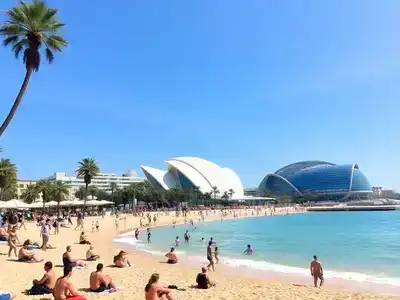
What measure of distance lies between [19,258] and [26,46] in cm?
791

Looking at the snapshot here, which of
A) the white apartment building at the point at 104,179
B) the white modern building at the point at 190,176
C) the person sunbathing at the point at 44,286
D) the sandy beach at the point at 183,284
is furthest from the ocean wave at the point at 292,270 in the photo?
the white apartment building at the point at 104,179

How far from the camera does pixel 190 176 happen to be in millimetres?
112500

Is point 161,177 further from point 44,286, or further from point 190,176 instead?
point 44,286

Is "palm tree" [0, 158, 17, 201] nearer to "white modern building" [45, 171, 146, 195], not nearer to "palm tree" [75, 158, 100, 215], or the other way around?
"palm tree" [75, 158, 100, 215]

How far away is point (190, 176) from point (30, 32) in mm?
98333

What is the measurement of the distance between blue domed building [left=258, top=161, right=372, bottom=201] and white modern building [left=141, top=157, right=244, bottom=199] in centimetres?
4210

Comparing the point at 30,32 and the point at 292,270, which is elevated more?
the point at 30,32

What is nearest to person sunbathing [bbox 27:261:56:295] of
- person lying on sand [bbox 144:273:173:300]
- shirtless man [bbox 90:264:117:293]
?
shirtless man [bbox 90:264:117:293]

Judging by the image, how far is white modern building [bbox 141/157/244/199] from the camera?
112125 mm

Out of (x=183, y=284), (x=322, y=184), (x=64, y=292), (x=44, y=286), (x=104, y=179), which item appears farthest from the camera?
(x=104, y=179)

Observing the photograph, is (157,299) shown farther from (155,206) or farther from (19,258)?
(155,206)

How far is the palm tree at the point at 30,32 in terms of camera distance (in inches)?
578

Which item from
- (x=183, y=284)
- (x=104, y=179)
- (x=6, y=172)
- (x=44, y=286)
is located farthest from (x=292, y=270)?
(x=104, y=179)

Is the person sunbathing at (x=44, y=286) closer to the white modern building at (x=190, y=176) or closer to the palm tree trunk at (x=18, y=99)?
the palm tree trunk at (x=18, y=99)
